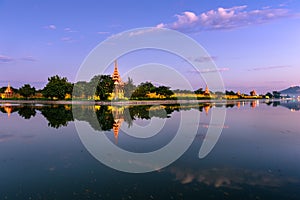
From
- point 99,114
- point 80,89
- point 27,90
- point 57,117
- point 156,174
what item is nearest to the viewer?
point 156,174

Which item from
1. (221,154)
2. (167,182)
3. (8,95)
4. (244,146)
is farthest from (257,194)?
(8,95)

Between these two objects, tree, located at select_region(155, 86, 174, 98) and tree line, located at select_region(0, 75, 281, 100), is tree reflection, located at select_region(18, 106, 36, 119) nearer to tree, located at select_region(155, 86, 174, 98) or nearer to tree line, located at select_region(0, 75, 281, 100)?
tree line, located at select_region(0, 75, 281, 100)

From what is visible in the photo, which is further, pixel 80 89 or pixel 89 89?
pixel 80 89

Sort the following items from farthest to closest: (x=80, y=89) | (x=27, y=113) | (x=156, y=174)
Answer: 1. (x=80, y=89)
2. (x=27, y=113)
3. (x=156, y=174)

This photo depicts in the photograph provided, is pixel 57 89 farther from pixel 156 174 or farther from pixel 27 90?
pixel 156 174

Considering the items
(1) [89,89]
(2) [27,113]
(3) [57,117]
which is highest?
(1) [89,89]

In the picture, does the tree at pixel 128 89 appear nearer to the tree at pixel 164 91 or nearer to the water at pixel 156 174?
the tree at pixel 164 91

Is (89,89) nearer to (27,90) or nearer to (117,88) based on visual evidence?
(117,88)

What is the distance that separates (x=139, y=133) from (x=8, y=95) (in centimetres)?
10780

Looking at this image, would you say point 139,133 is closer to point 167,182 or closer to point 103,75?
point 167,182

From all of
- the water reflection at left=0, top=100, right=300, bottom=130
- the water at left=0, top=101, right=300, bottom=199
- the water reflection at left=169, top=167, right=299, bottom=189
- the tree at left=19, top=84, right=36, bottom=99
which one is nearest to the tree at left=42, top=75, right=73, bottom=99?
the tree at left=19, top=84, right=36, bottom=99

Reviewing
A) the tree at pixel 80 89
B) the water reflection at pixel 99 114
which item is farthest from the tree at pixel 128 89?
the water reflection at pixel 99 114

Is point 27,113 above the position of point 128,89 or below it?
below

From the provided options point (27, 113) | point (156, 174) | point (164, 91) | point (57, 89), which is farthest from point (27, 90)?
point (156, 174)
